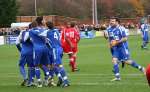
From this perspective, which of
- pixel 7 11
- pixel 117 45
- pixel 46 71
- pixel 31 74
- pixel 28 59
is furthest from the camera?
pixel 7 11

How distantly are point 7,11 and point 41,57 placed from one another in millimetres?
69004

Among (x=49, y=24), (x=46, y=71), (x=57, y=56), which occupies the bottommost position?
(x=46, y=71)

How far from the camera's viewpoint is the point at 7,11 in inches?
3342

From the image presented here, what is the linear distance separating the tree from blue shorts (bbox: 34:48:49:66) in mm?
67629

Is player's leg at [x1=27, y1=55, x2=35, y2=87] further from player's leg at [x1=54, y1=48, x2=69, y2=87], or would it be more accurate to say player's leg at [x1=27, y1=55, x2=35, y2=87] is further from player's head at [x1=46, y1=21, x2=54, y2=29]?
player's head at [x1=46, y1=21, x2=54, y2=29]

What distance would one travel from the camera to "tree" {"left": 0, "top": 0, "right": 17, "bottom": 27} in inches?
3317

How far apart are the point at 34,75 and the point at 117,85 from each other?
250cm

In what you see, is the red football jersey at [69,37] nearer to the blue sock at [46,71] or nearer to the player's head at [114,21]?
the player's head at [114,21]

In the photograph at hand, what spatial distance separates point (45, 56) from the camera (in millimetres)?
16719

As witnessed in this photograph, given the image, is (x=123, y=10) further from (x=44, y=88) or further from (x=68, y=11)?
(x=44, y=88)

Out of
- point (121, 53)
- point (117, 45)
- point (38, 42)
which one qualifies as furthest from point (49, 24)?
point (121, 53)

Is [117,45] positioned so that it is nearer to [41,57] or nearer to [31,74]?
[41,57]

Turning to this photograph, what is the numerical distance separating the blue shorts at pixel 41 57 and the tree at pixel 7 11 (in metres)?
67.6

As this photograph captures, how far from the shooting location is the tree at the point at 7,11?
84250mm
